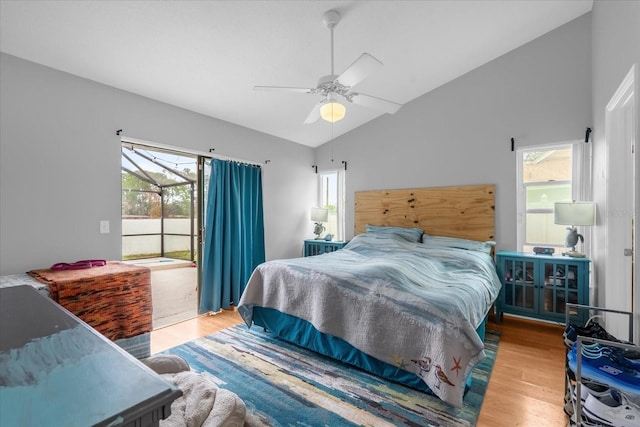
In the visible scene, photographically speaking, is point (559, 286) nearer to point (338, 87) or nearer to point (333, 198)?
point (338, 87)

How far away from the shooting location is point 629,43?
6.06ft

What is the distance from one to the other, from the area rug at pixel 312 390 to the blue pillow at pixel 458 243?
3.56 ft

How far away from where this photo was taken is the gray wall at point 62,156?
7.48 ft

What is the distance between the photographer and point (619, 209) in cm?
226

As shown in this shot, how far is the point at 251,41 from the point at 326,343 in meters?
2.61

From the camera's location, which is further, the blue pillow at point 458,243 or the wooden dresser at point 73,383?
the blue pillow at point 458,243

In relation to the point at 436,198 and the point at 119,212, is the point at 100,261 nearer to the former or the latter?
the point at 119,212

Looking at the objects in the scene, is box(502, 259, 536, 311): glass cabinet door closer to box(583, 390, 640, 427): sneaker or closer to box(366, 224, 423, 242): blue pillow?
box(366, 224, 423, 242): blue pillow

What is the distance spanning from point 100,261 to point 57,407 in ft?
8.27

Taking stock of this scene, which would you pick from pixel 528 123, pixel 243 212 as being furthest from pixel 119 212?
pixel 528 123

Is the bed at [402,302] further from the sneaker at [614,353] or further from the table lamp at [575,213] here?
the table lamp at [575,213]

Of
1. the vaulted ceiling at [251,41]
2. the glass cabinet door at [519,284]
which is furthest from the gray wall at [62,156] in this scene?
the glass cabinet door at [519,284]

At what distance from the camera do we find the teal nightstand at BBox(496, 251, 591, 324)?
9.52ft

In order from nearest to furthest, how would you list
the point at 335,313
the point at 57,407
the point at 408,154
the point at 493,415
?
the point at 57,407 < the point at 493,415 < the point at 335,313 < the point at 408,154
